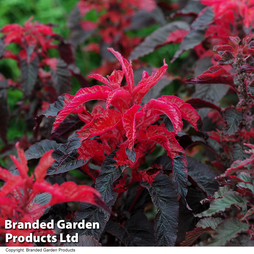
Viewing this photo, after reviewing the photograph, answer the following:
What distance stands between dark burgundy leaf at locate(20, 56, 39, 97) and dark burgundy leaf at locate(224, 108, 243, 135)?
0.70 metres

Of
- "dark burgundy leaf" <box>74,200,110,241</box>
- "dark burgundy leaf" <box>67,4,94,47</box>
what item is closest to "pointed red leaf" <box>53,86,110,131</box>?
"dark burgundy leaf" <box>74,200,110,241</box>

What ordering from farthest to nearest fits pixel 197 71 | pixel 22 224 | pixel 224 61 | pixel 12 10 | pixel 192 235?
pixel 12 10
pixel 197 71
pixel 224 61
pixel 192 235
pixel 22 224

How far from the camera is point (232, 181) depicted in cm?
68

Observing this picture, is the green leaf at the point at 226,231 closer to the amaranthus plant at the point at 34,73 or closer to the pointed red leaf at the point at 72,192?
the pointed red leaf at the point at 72,192

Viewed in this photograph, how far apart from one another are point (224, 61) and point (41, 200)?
59cm

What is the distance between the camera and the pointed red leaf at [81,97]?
640 mm

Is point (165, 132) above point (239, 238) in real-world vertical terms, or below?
above

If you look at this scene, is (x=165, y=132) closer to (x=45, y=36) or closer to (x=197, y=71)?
(x=197, y=71)

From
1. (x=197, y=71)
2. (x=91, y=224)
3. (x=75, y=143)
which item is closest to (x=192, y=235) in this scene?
(x=91, y=224)

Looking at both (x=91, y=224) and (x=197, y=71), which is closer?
(x=91, y=224)

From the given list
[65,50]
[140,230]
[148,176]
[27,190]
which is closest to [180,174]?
[148,176]

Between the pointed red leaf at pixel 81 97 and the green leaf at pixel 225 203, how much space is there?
350mm

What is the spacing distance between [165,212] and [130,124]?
0.71ft

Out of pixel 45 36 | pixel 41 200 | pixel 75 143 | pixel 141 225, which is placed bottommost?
pixel 141 225
